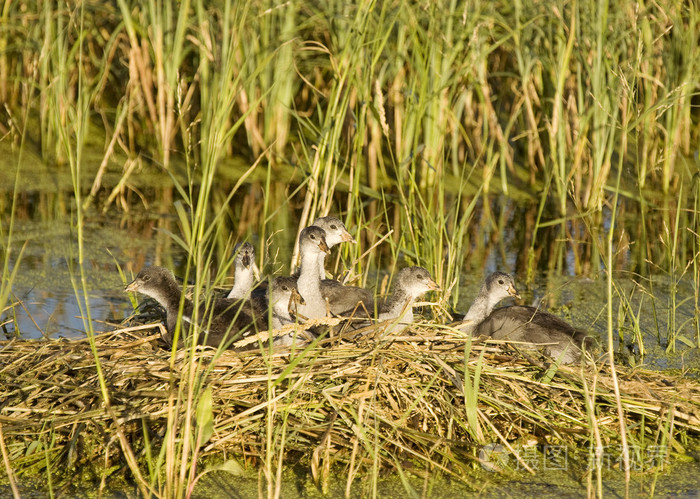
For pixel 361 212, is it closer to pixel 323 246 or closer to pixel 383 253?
pixel 323 246

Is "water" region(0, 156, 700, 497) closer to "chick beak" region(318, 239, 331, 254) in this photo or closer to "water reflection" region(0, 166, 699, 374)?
"water reflection" region(0, 166, 699, 374)

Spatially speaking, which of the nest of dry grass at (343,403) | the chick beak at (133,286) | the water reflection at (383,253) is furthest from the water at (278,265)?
the chick beak at (133,286)

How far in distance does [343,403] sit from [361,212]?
2.26 meters

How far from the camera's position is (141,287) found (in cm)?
556

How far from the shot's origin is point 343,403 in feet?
14.5

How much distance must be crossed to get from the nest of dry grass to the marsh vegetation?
15mm

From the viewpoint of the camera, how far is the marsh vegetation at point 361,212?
4293 mm

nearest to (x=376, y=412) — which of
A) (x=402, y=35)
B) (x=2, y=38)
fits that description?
(x=402, y=35)

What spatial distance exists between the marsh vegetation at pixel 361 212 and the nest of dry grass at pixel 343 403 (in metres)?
0.02

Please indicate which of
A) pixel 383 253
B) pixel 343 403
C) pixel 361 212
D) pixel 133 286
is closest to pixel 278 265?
pixel 383 253

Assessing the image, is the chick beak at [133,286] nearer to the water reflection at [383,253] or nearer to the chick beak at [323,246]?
the water reflection at [383,253]

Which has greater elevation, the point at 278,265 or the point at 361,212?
the point at 361,212

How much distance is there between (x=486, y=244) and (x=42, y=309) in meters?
3.79

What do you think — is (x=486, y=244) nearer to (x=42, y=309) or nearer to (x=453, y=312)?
(x=453, y=312)
